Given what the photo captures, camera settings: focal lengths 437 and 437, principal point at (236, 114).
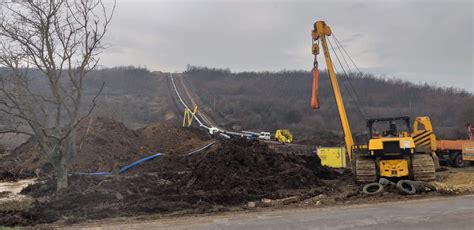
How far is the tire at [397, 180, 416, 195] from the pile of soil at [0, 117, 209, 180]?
13.5 meters

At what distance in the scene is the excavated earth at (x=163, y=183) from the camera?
11.4 metres

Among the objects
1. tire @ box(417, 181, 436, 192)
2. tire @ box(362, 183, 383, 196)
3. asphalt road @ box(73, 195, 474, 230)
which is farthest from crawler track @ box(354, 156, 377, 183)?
asphalt road @ box(73, 195, 474, 230)

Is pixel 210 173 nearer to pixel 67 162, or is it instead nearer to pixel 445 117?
pixel 67 162

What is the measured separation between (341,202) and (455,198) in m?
3.08

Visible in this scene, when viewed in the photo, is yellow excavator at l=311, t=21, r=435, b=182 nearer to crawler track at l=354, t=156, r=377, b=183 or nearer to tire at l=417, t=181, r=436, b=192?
crawler track at l=354, t=156, r=377, b=183

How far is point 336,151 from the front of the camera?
77.3 ft

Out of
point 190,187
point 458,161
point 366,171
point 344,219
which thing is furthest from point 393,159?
point 458,161

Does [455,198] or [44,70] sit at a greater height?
[44,70]

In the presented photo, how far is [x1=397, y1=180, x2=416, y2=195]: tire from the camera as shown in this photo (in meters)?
12.9

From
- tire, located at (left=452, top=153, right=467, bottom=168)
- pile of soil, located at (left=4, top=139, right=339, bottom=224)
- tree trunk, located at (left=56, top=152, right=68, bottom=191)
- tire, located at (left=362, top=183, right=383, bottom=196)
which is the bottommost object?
tire, located at (left=452, top=153, right=467, bottom=168)

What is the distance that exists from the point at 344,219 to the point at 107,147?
62.0 feet

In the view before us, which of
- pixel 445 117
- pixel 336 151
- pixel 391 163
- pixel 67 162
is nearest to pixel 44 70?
pixel 67 162

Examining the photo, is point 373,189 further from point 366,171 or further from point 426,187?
point 426,187

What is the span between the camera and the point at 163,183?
54.4 ft
